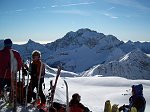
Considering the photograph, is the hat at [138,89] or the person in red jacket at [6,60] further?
the hat at [138,89]

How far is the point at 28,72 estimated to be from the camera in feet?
32.9

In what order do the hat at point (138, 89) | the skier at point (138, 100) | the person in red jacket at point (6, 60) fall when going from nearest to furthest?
the person in red jacket at point (6, 60)
the skier at point (138, 100)
the hat at point (138, 89)

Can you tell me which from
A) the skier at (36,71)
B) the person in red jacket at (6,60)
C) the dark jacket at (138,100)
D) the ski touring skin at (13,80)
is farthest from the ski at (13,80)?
the dark jacket at (138,100)

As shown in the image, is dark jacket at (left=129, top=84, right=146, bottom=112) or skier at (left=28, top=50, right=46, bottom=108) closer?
dark jacket at (left=129, top=84, right=146, bottom=112)

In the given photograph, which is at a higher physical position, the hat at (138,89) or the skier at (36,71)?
the skier at (36,71)

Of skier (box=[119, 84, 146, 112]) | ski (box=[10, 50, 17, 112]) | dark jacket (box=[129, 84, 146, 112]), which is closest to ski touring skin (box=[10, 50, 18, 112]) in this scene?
ski (box=[10, 50, 17, 112])

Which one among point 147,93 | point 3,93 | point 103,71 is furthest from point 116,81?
point 103,71

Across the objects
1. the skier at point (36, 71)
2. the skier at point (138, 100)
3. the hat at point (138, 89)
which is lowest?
the skier at point (138, 100)

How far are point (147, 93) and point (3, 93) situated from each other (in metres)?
14.5

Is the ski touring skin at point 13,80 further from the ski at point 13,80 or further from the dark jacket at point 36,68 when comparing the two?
the dark jacket at point 36,68

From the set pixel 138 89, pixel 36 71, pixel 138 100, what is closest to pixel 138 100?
pixel 138 100

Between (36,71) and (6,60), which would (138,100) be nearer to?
(36,71)

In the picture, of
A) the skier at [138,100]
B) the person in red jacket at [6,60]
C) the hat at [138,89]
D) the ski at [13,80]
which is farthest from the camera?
the hat at [138,89]

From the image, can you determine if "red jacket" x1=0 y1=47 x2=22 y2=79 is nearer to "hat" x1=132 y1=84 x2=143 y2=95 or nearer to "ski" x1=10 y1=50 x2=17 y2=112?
"ski" x1=10 y1=50 x2=17 y2=112
